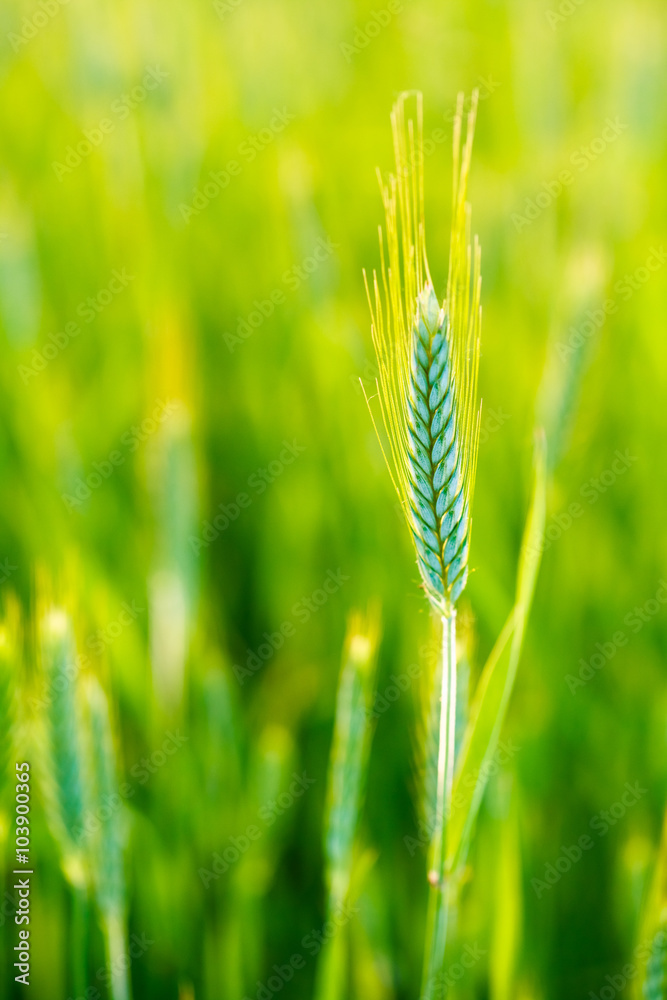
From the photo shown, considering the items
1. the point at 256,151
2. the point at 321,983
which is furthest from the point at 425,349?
the point at 256,151

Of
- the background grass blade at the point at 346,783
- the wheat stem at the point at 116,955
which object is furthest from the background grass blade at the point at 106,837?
the background grass blade at the point at 346,783

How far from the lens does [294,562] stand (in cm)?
Result: 177

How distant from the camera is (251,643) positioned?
1742 mm

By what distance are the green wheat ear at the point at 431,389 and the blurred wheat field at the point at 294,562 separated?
195 millimetres

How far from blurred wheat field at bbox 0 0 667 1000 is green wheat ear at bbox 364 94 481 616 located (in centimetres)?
20

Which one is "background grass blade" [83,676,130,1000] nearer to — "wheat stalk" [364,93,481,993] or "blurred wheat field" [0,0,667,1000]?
"blurred wheat field" [0,0,667,1000]

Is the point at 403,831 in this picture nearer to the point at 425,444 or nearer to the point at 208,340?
the point at 425,444

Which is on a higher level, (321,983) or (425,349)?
(425,349)

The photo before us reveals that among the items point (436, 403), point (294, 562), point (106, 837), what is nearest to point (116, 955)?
point (106, 837)

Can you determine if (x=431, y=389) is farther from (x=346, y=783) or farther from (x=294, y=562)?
(x=294, y=562)

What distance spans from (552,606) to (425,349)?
0.93m

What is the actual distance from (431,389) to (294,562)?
1114mm

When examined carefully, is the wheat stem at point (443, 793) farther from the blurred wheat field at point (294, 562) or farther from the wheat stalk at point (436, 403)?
the blurred wheat field at point (294, 562)

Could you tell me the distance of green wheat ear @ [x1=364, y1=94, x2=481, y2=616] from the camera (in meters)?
0.68
